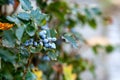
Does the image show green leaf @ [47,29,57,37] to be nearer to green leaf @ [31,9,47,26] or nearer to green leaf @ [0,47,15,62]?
green leaf @ [31,9,47,26]

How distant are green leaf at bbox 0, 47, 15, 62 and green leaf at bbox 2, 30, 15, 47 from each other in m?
0.09

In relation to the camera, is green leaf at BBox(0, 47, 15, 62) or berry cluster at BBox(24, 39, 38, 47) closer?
berry cluster at BBox(24, 39, 38, 47)

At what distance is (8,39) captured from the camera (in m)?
0.82

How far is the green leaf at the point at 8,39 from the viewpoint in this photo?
812mm

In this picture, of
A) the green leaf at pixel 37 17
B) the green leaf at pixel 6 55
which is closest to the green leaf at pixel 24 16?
the green leaf at pixel 37 17

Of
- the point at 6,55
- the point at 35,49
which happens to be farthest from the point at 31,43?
the point at 6,55

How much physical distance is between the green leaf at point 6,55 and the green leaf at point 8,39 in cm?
9

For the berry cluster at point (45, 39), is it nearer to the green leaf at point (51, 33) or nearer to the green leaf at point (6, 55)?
the green leaf at point (51, 33)

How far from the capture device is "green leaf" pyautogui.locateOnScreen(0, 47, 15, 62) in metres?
0.91

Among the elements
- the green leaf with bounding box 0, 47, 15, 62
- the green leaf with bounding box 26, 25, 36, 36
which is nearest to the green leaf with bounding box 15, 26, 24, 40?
the green leaf with bounding box 26, 25, 36, 36

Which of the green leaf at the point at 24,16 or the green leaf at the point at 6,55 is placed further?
the green leaf at the point at 6,55

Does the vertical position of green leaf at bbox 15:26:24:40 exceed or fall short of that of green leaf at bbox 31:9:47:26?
it falls short

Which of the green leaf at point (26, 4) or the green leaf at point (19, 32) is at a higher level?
the green leaf at point (26, 4)

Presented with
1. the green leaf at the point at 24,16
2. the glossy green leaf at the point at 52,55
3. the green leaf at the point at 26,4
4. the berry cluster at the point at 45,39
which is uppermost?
the green leaf at the point at 26,4
